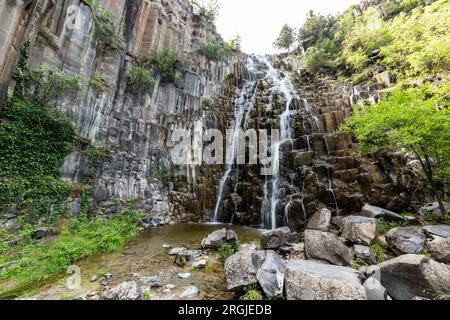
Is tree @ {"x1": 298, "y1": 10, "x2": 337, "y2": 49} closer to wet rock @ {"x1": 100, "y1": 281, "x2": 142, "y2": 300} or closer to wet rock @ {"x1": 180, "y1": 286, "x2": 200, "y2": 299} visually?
wet rock @ {"x1": 180, "y1": 286, "x2": 200, "y2": 299}

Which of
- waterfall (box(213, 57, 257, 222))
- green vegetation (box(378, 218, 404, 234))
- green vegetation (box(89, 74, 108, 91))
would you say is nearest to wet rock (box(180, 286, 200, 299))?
green vegetation (box(378, 218, 404, 234))

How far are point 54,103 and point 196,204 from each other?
9776 millimetres

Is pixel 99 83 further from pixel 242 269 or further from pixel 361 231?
pixel 361 231

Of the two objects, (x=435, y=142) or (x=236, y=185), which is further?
(x=236, y=185)

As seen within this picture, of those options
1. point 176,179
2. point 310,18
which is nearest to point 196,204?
point 176,179

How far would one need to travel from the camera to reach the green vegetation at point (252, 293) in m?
3.74

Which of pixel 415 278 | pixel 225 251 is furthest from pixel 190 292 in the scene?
pixel 415 278

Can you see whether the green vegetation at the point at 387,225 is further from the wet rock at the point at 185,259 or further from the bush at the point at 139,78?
the bush at the point at 139,78

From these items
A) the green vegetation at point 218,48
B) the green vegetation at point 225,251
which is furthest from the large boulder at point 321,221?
the green vegetation at point 218,48

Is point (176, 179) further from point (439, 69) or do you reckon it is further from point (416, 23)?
point (416, 23)

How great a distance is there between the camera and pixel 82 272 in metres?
5.35

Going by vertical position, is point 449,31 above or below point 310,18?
below
